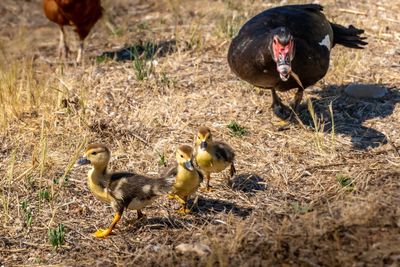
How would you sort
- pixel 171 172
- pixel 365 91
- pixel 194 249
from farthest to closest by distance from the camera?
pixel 365 91, pixel 171 172, pixel 194 249

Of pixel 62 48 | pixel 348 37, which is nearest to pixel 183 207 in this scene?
pixel 348 37

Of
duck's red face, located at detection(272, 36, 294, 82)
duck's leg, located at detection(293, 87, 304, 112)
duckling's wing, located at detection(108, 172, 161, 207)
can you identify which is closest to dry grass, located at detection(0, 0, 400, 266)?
duck's leg, located at detection(293, 87, 304, 112)

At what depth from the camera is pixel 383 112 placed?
715cm

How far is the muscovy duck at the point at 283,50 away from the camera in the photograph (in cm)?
619

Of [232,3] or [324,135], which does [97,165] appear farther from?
[232,3]

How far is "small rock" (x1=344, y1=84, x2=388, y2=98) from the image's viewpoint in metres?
7.46

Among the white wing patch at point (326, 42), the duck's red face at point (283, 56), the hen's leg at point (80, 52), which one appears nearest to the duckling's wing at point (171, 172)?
the duck's red face at point (283, 56)

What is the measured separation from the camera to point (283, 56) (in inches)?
241

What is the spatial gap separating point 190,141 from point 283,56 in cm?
125

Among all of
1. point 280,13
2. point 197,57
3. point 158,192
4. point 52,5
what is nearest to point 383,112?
point 280,13

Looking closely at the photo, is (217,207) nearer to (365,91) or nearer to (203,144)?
(203,144)

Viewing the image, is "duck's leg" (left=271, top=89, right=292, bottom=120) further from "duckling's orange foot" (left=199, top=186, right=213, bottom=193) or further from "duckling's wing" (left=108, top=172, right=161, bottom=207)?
"duckling's wing" (left=108, top=172, right=161, bottom=207)

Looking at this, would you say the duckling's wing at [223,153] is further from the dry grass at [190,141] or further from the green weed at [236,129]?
the green weed at [236,129]

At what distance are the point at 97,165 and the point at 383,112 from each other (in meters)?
3.26
